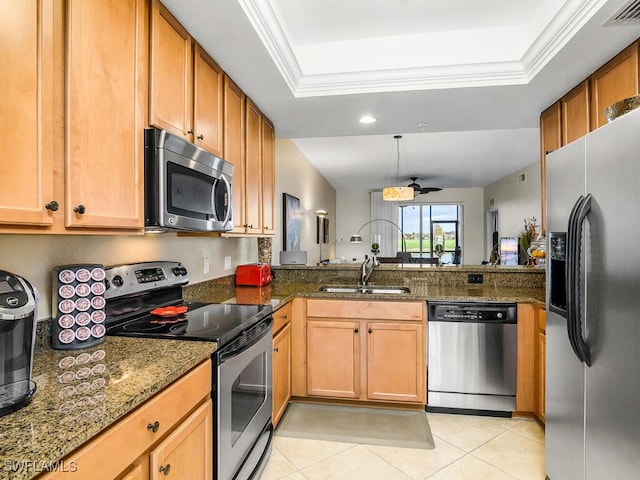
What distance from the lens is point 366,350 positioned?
2.66 meters

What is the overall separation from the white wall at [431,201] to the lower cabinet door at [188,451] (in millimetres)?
7888

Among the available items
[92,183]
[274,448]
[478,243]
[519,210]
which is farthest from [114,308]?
[478,243]

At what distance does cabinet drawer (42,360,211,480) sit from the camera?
0.80 meters

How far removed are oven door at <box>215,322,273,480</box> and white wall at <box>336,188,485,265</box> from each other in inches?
286

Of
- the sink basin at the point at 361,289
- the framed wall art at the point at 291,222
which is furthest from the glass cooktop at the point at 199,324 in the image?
the framed wall art at the point at 291,222

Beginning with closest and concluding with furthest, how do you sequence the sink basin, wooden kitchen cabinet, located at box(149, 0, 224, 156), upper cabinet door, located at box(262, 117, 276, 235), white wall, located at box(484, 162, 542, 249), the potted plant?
wooden kitchen cabinet, located at box(149, 0, 224, 156), upper cabinet door, located at box(262, 117, 276, 235), the sink basin, the potted plant, white wall, located at box(484, 162, 542, 249)

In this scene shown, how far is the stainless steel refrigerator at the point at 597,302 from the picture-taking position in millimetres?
1172

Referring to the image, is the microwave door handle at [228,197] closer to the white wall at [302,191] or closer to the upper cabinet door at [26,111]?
the upper cabinet door at [26,111]

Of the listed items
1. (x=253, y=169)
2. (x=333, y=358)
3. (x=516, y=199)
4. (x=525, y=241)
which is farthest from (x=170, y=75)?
(x=516, y=199)

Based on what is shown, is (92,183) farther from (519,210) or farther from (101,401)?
(519,210)

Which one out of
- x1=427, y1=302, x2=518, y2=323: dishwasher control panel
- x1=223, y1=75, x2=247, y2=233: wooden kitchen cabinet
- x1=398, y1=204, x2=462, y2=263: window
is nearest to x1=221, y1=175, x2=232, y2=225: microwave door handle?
x1=223, y1=75, x2=247, y2=233: wooden kitchen cabinet

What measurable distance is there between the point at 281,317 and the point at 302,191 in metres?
3.46

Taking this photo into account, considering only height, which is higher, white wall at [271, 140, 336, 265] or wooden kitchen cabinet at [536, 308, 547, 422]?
white wall at [271, 140, 336, 265]

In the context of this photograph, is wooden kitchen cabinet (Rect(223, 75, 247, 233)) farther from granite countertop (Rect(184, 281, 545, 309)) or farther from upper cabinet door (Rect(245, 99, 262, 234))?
granite countertop (Rect(184, 281, 545, 309))
